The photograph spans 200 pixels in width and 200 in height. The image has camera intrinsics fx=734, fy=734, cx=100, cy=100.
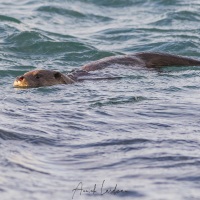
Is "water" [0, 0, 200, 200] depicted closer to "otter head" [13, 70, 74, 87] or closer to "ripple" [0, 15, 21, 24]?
"otter head" [13, 70, 74, 87]

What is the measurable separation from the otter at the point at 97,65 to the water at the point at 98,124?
17 centimetres

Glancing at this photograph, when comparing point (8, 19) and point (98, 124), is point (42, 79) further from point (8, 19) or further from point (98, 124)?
point (8, 19)

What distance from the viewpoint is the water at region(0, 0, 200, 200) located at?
5031 millimetres

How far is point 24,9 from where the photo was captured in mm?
17578

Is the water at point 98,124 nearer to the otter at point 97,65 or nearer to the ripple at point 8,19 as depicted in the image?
the otter at point 97,65

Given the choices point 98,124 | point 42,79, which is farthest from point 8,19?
point 98,124

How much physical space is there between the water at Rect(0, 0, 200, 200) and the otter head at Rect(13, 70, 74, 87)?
0.16 meters

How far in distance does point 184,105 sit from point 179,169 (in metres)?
2.56

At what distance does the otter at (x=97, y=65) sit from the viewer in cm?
930

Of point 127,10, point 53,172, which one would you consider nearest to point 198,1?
point 127,10

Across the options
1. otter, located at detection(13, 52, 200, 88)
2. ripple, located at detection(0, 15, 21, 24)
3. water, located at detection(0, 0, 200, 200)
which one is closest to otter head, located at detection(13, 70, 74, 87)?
otter, located at detection(13, 52, 200, 88)

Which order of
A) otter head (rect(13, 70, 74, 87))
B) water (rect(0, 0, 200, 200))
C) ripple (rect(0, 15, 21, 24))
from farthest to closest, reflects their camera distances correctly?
ripple (rect(0, 15, 21, 24)) < otter head (rect(13, 70, 74, 87)) < water (rect(0, 0, 200, 200))

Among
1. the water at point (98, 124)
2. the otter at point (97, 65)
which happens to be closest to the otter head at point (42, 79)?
the otter at point (97, 65)

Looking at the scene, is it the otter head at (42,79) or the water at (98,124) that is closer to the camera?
the water at (98,124)
